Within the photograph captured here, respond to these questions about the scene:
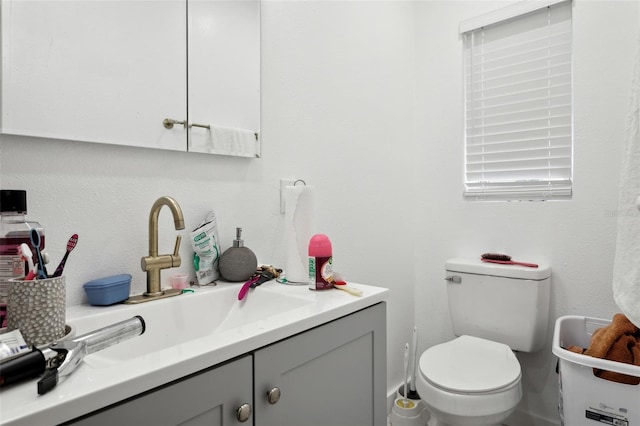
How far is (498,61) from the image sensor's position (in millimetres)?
1822

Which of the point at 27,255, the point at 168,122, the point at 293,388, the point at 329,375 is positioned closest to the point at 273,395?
the point at 293,388

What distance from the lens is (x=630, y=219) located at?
1165 mm

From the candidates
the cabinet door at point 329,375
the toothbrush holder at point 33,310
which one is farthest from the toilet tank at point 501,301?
the toothbrush holder at point 33,310

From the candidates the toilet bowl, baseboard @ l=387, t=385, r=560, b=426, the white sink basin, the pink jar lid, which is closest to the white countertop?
the white sink basin

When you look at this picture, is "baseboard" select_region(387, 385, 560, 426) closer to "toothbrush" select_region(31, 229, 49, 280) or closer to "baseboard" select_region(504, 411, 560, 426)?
"baseboard" select_region(504, 411, 560, 426)

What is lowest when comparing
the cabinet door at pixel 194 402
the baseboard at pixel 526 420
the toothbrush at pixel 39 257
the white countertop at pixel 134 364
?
the baseboard at pixel 526 420

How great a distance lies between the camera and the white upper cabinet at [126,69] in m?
0.77

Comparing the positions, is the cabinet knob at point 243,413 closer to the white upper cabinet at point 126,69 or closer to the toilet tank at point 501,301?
the white upper cabinet at point 126,69

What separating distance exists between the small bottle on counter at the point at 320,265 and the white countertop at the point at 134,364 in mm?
83

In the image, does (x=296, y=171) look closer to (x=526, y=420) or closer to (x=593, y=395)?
(x=593, y=395)

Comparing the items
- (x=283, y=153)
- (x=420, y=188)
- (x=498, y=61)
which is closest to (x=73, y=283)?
(x=283, y=153)

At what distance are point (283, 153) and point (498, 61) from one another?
1.22 m

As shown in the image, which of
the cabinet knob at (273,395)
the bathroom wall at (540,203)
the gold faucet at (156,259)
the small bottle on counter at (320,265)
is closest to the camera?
the cabinet knob at (273,395)

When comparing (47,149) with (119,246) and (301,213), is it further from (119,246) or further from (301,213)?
(301,213)
